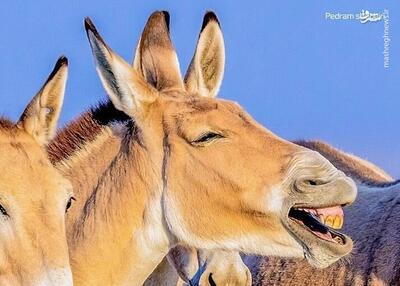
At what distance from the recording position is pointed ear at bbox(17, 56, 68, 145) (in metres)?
8.16

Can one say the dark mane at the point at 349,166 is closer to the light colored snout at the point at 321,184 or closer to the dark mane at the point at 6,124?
the light colored snout at the point at 321,184

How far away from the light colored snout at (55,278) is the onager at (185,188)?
0.94 metres

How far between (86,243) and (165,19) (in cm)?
214

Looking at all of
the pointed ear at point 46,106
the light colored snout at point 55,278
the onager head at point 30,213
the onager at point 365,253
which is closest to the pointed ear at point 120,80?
the pointed ear at point 46,106

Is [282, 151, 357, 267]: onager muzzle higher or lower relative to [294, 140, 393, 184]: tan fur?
higher

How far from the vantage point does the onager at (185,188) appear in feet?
25.4

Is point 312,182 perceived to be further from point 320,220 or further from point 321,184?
point 320,220

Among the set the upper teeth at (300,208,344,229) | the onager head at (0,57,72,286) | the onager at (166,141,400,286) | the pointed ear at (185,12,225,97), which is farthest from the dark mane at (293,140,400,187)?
the onager head at (0,57,72,286)

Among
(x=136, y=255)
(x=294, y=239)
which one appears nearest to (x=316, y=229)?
(x=294, y=239)

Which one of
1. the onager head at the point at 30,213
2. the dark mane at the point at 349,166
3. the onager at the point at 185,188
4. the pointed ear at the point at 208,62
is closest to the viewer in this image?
the onager head at the point at 30,213

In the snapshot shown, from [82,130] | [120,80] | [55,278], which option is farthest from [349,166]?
[55,278]

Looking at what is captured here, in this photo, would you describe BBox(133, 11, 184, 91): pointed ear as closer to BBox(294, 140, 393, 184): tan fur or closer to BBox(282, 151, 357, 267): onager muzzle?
BBox(282, 151, 357, 267): onager muzzle

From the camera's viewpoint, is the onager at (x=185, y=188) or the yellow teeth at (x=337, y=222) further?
the yellow teeth at (x=337, y=222)

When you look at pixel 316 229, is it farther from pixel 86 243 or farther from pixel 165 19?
pixel 165 19
